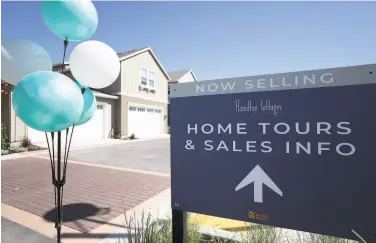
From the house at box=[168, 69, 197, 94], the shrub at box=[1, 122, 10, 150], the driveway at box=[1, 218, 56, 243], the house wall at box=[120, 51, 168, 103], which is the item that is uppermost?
the house at box=[168, 69, 197, 94]

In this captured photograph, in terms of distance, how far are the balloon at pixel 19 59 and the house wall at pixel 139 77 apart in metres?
17.1

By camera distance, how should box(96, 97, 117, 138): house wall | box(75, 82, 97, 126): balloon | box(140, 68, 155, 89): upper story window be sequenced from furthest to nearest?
box(140, 68, 155, 89): upper story window → box(96, 97, 117, 138): house wall → box(75, 82, 97, 126): balloon

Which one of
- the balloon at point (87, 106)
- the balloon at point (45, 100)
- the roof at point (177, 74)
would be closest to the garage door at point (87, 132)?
the balloon at point (87, 106)

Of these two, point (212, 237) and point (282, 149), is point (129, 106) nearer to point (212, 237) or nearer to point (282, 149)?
point (212, 237)

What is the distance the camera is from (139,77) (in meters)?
21.3

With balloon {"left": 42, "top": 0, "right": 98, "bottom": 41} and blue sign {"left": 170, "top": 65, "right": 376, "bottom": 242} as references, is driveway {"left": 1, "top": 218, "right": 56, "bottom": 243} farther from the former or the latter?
balloon {"left": 42, "top": 0, "right": 98, "bottom": 41}

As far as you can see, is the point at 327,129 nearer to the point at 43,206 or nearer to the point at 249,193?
the point at 249,193

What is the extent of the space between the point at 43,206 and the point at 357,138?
16.0 ft

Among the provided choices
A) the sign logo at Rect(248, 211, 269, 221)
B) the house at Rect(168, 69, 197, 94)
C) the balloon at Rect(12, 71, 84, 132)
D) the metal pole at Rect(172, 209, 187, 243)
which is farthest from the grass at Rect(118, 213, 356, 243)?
the house at Rect(168, 69, 197, 94)

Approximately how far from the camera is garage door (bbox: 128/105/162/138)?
20.5m

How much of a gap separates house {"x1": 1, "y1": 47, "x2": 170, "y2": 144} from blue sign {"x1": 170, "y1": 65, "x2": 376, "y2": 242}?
14.6 meters

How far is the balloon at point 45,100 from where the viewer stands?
193 cm

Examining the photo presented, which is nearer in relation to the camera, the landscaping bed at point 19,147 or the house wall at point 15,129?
the landscaping bed at point 19,147

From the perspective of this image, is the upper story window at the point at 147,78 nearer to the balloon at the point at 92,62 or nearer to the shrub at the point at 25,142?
the shrub at the point at 25,142
